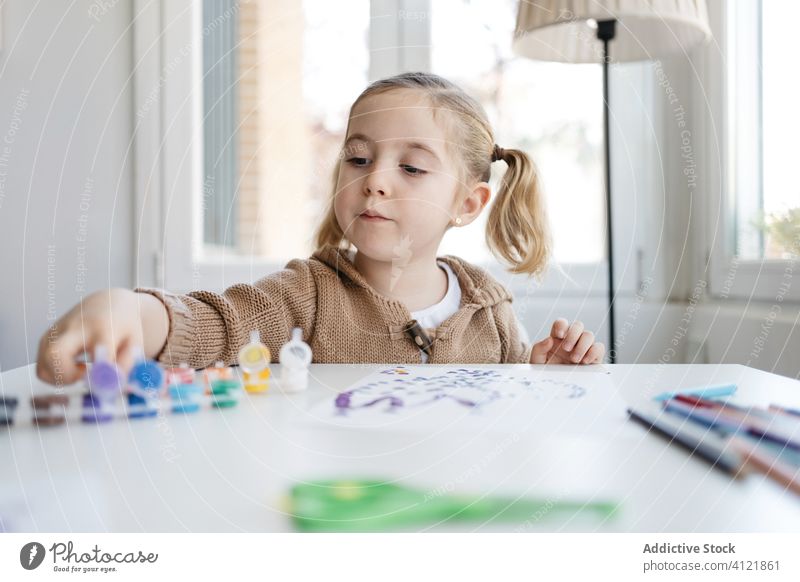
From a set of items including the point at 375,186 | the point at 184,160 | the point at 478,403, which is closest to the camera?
the point at 478,403

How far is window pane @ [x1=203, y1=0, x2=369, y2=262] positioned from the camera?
1155 millimetres

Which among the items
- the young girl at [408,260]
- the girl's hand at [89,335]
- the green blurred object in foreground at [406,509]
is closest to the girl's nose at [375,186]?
the young girl at [408,260]

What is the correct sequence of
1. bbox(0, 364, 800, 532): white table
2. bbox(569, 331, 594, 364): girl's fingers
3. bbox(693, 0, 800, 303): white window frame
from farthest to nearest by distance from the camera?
bbox(693, 0, 800, 303): white window frame < bbox(569, 331, 594, 364): girl's fingers < bbox(0, 364, 800, 532): white table

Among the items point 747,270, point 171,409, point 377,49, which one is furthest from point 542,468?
point 377,49

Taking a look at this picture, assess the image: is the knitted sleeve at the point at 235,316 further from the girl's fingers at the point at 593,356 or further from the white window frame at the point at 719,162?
the white window frame at the point at 719,162

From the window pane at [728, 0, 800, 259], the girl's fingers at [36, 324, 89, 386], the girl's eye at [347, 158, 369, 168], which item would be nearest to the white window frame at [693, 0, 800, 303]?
the window pane at [728, 0, 800, 259]

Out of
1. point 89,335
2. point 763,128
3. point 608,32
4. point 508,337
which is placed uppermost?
point 608,32

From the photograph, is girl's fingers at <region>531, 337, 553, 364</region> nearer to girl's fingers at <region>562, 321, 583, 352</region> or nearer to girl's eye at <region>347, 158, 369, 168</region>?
girl's fingers at <region>562, 321, 583, 352</region>

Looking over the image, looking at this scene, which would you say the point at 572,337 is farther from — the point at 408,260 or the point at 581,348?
the point at 408,260

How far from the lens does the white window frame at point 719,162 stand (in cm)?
106

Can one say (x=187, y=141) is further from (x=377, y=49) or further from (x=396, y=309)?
(x=396, y=309)

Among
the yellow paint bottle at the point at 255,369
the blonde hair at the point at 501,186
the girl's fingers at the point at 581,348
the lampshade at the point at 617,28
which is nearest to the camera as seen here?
the yellow paint bottle at the point at 255,369

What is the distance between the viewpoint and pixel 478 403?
0.40 metres

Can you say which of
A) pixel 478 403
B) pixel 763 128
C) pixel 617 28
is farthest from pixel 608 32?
pixel 478 403
